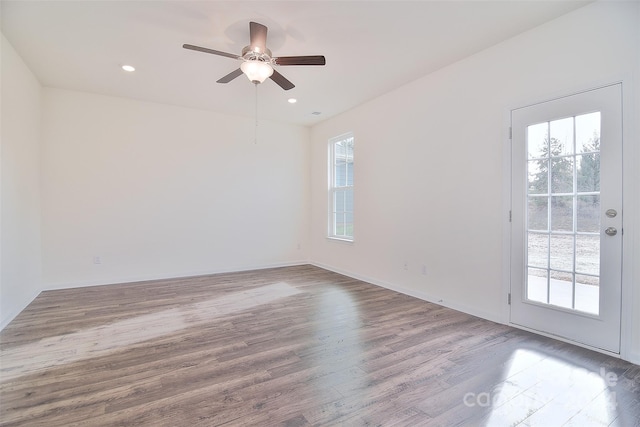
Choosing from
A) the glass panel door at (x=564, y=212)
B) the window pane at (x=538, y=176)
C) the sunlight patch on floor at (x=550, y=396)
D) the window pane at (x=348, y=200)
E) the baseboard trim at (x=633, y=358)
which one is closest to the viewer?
the sunlight patch on floor at (x=550, y=396)

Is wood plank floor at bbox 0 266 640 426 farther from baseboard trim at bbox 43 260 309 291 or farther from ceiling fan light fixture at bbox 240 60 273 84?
ceiling fan light fixture at bbox 240 60 273 84

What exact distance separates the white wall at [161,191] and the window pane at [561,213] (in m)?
4.28

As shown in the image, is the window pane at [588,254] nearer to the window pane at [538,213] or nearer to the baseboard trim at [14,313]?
the window pane at [538,213]

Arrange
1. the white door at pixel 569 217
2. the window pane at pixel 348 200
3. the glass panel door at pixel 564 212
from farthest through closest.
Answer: the window pane at pixel 348 200, the glass panel door at pixel 564 212, the white door at pixel 569 217

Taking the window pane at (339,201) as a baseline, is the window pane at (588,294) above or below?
below

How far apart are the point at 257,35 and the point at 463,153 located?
242 cm

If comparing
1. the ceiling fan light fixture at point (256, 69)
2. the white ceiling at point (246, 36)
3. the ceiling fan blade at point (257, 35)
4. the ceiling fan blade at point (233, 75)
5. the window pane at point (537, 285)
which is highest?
the white ceiling at point (246, 36)

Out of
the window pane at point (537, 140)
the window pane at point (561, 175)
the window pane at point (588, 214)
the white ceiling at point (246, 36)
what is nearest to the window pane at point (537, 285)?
the window pane at point (588, 214)

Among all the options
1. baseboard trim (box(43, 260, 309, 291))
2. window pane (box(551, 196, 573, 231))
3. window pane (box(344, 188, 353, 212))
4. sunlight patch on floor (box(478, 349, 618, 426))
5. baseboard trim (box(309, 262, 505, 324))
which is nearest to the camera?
sunlight patch on floor (box(478, 349, 618, 426))

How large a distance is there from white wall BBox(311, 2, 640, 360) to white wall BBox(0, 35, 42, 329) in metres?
4.22

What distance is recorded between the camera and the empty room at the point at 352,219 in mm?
1959

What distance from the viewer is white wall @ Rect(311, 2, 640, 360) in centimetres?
238

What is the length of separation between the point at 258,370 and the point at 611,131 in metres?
3.19

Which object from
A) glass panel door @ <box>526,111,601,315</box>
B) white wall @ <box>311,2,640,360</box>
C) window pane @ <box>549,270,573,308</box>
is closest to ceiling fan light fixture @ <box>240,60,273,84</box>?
white wall @ <box>311,2,640,360</box>
